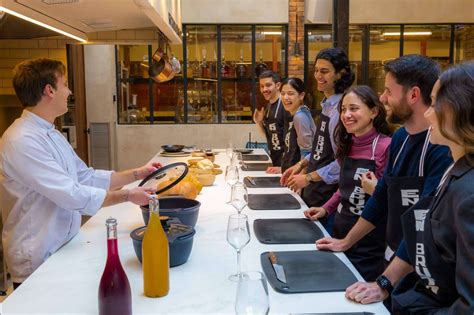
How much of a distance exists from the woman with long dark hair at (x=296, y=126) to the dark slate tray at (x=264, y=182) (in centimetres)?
37

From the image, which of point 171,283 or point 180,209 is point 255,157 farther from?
point 171,283

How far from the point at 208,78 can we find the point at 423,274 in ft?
23.5

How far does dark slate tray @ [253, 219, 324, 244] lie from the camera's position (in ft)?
7.00

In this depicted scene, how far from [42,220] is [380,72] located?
7.26 meters

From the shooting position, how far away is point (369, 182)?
7.53ft

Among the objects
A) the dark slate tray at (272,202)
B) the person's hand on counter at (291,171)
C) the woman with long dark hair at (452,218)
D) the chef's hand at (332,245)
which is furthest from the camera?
the person's hand on counter at (291,171)

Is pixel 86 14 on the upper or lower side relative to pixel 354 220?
upper

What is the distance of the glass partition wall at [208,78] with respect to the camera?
26.8 ft

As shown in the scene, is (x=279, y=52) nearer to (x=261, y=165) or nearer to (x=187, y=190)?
(x=261, y=165)

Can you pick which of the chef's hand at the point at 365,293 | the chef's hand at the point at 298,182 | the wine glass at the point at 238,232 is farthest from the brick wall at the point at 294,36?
the chef's hand at the point at 365,293

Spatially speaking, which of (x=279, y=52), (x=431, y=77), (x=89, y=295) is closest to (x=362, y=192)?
(x=431, y=77)

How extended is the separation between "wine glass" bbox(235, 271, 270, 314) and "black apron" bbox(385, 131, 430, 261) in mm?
876

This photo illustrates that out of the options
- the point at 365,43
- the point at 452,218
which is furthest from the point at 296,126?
the point at 365,43

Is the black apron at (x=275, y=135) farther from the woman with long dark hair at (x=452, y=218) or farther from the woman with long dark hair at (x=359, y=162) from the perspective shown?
the woman with long dark hair at (x=452, y=218)
